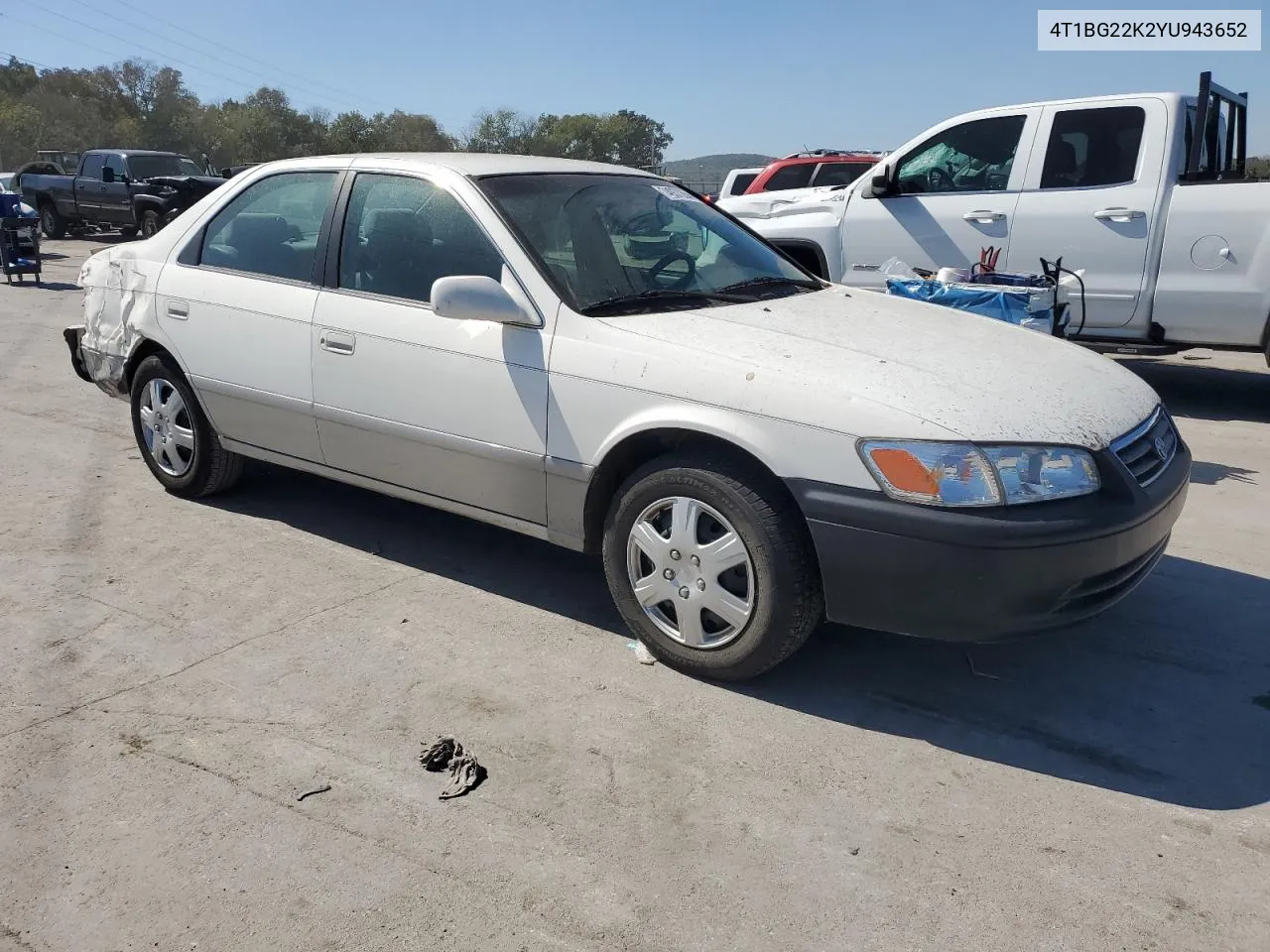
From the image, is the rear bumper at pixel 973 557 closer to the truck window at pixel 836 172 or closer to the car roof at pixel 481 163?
the car roof at pixel 481 163

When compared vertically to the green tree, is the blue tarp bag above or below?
below

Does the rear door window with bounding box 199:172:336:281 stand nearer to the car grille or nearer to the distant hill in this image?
the car grille

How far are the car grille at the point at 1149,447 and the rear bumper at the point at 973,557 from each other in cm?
10

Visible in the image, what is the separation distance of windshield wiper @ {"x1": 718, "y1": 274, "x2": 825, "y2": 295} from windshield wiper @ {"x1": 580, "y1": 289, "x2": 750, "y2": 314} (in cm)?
8

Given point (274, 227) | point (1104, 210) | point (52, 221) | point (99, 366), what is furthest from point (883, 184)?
point (52, 221)

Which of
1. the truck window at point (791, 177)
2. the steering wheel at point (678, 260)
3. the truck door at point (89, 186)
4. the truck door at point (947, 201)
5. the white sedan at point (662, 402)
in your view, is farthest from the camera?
the truck door at point (89, 186)

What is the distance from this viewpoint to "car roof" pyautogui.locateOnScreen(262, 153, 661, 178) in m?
4.22

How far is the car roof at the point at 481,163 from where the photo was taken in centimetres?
422

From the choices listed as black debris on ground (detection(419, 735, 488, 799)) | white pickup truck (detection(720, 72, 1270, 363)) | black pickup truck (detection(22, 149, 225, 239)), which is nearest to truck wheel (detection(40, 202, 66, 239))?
black pickup truck (detection(22, 149, 225, 239))

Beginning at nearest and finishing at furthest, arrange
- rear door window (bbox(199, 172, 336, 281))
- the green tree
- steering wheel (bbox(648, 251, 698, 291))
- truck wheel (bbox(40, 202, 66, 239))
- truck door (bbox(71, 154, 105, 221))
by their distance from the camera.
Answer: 1. steering wheel (bbox(648, 251, 698, 291))
2. rear door window (bbox(199, 172, 336, 281))
3. truck door (bbox(71, 154, 105, 221))
4. truck wheel (bbox(40, 202, 66, 239))
5. the green tree

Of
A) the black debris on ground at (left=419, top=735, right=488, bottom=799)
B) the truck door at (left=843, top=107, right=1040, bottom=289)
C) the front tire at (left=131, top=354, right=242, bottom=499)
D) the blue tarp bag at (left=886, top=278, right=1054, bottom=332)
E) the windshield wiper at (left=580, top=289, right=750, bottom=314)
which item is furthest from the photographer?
the truck door at (left=843, top=107, right=1040, bottom=289)

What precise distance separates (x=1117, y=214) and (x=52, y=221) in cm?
2275

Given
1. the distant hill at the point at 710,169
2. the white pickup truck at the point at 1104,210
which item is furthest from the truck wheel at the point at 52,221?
the white pickup truck at the point at 1104,210

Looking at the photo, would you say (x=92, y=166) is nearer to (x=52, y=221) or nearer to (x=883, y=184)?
(x=52, y=221)
